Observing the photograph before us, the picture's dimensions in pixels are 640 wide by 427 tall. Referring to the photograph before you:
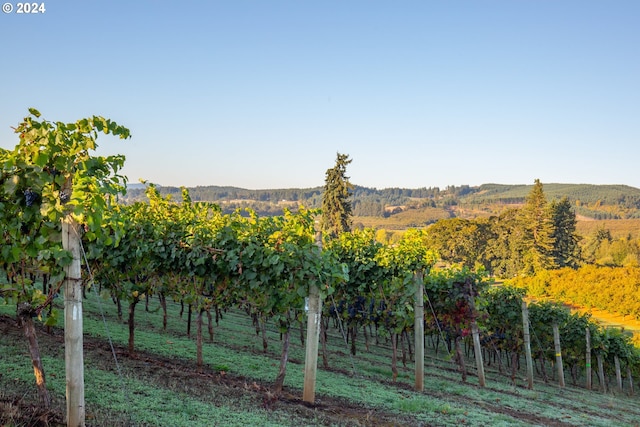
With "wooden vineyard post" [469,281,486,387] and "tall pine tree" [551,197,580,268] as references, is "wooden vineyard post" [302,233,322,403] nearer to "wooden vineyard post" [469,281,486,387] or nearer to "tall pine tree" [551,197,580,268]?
"wooden vineyard post" [469,281,486,387]

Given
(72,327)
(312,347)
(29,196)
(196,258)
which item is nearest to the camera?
(29,196)

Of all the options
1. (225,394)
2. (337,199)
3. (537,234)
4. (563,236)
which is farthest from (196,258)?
(563,236)

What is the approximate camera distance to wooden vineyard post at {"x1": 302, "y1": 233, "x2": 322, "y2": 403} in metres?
7.78

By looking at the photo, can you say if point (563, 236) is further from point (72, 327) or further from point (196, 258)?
point (72, 327)

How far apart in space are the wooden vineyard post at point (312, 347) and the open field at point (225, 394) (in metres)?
0.28

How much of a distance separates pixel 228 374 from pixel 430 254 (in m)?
6.68

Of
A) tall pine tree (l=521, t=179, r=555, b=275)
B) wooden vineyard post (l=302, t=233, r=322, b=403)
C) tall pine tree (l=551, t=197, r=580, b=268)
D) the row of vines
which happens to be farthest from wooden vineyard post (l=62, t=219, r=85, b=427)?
tall pine tree (l=551, t=197, r=580, b=268)

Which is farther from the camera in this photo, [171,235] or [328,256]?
[171,235]

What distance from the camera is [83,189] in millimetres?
4340

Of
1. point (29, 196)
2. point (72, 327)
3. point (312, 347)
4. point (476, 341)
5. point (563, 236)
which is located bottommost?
point (563, 236)

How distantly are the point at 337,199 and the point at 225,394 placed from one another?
46.7 meters

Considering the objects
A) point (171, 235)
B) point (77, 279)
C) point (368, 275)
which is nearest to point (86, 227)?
point (77, 279)

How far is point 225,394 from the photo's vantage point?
742 cm

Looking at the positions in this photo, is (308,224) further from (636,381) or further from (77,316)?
(636,381)
